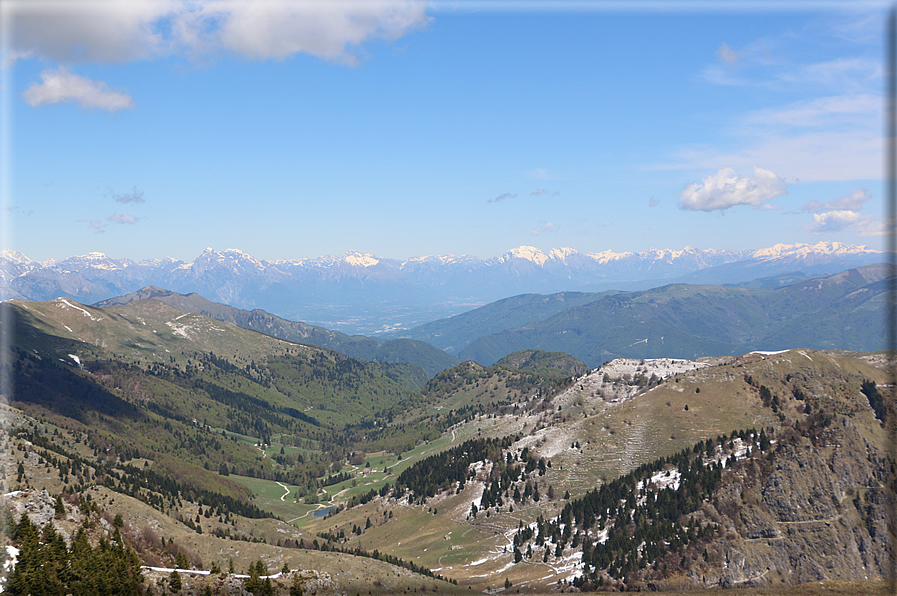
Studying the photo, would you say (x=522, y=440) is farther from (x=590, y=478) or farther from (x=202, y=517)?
(x=202, y=517)

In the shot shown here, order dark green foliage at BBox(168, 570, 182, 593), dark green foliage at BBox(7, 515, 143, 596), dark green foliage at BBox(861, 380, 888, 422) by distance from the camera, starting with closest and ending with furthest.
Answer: dark green foliage at BBox(7, 515, 143, 596)
dark green foliage at BBox(168, 570, 182, 593)
dark green foliage at BBox(861, 380, 888, 422)

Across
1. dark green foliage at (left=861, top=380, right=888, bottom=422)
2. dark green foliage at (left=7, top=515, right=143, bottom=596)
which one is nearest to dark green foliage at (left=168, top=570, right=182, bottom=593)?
dark green foliage at (left=7, top=515, right=143, bottom=596)

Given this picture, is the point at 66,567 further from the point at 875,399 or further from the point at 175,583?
the point at 875,399

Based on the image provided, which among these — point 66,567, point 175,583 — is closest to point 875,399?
point 175,583

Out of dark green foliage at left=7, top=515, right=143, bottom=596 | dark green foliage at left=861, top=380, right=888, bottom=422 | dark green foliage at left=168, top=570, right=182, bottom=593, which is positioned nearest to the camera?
dark green foliage at left=7, top=515, right=143, bottom=596

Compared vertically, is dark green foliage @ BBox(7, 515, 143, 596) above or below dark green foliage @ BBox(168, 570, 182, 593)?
above

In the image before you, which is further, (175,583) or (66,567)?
(175,583)

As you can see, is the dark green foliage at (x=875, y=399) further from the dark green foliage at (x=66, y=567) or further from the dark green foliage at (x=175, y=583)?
the dark green foliage at (x=66, y=567)

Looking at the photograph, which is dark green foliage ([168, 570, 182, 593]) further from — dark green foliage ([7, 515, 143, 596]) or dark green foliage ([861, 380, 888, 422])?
dark green foliage ([861, 380, 888, 422])

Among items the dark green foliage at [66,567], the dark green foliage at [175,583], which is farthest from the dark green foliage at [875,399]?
the dark green foliage at [66,567]

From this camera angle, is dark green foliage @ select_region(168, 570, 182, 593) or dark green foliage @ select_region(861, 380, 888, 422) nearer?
dark green foliage @ select_region(168, 570, 182, 593)

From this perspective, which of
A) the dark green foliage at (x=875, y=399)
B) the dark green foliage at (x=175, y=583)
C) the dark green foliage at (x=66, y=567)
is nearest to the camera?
the dark green foliage at (x=66, y=567)
